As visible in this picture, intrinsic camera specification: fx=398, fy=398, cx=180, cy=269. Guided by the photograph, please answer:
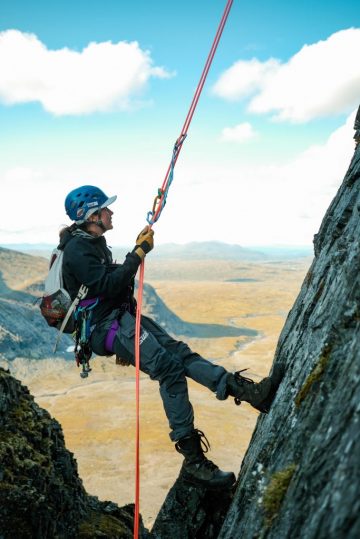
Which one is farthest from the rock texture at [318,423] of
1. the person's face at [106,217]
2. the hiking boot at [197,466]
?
the person's face at [106,217]

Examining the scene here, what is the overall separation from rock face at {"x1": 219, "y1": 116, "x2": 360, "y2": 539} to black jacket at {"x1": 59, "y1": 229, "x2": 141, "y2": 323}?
368 centimetres

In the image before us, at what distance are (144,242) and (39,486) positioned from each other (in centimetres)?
598

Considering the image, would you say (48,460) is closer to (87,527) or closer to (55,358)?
(87,527)

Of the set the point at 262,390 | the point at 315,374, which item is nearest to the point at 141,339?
the point at 262,390

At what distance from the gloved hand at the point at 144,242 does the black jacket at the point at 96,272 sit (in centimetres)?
14

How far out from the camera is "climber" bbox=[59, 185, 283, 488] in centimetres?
792

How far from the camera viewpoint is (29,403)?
1111 cm

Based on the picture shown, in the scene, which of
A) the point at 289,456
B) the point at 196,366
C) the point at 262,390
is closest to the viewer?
the point at 289,456

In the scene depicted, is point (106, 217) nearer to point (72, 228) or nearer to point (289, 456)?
point (72, 228)

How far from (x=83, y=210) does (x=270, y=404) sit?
5.74m

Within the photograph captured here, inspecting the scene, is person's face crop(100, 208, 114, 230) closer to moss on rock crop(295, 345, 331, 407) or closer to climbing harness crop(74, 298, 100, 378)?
climbing harness crop(74, 298, 100, 378)

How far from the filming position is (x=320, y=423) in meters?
4.55

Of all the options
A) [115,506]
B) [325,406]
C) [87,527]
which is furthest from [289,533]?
[115,506]

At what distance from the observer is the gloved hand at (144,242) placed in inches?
340
